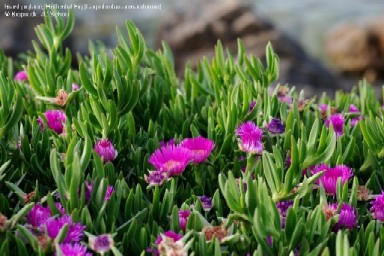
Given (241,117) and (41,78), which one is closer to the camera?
(241,117)

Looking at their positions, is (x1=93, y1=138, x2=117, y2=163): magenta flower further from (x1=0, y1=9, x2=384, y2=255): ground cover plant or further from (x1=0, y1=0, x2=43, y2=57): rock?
(x1=0, y1=0, x2=43, y2=57): rock

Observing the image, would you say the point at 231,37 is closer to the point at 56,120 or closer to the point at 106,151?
the point at 56,120

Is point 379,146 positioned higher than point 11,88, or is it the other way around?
point 11,88

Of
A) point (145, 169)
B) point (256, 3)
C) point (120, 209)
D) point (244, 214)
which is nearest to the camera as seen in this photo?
point (244, 214)

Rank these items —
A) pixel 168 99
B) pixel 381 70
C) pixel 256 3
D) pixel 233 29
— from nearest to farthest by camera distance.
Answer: pixel 168 99, pixel 233 29, pixel 381 70, pixel 256 3

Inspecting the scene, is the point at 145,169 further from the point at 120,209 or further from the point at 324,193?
the point at 324,193

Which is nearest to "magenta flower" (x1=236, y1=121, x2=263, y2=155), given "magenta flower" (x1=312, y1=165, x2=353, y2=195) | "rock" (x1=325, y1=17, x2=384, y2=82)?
"magenta flower" (x1=312, y1=165, x2=353, y2=195)

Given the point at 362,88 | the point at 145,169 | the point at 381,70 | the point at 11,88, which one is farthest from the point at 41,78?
the point at 381,70
